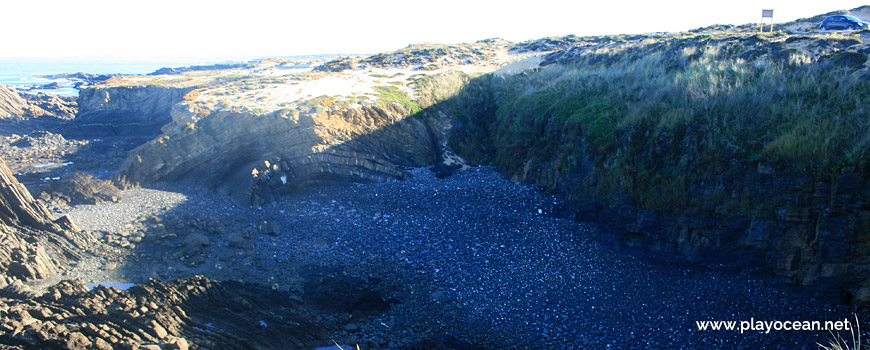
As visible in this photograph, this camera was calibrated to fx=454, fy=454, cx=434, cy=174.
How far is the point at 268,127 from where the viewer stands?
15953 mm

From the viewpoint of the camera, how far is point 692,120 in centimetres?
1069

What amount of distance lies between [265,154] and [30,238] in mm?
6519

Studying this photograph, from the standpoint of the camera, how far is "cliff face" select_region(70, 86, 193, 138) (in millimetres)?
26625

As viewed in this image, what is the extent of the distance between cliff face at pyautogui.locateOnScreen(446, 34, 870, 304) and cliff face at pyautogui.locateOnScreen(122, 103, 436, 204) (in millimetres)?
5182

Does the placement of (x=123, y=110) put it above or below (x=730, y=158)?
above

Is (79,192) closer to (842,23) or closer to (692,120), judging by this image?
(692,120)

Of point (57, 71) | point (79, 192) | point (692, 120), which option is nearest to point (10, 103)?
point (79, 192)

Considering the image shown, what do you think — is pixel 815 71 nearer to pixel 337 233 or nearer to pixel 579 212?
pixel 579 212

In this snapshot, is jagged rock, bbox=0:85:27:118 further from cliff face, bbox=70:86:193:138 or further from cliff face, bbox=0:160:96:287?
cliff face, bbox=0:160:96:287

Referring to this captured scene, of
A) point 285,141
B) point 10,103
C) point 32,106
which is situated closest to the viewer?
point 285,141

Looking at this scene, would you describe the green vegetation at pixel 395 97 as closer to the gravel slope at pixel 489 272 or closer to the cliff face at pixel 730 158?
the cliff face at pixel 730 158

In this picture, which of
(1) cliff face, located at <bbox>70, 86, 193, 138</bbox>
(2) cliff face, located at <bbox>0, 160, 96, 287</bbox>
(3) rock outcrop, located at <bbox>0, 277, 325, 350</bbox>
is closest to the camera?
(3) rock outcrop, located at <bbox>0, 277, 325, 350</bbox>

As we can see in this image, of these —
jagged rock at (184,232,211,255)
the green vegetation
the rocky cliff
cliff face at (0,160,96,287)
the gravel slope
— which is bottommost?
the gravel slope

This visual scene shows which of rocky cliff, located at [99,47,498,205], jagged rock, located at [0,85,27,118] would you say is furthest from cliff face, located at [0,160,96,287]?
jagged rock, located at [0,85,27,118]
